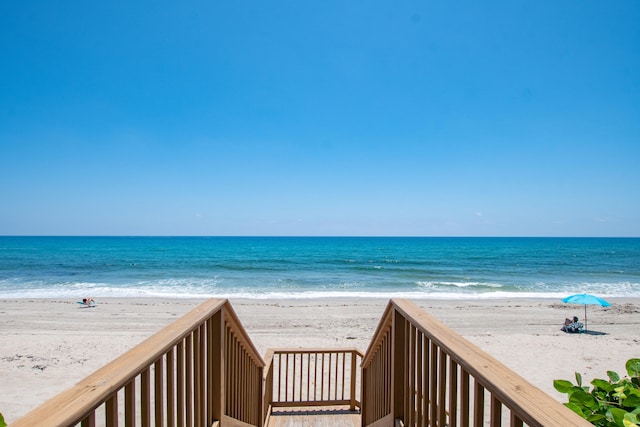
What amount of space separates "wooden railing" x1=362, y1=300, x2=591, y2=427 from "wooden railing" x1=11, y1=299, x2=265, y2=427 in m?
1.19

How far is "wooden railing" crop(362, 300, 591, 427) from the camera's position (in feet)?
3.44

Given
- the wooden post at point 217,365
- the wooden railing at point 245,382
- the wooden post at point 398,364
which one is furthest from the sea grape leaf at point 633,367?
the wooden post at point 217,365

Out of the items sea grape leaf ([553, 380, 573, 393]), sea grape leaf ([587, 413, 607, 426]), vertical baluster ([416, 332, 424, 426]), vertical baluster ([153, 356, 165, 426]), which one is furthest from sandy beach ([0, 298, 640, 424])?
sea grape leaf ([587, 413, 607, 426])

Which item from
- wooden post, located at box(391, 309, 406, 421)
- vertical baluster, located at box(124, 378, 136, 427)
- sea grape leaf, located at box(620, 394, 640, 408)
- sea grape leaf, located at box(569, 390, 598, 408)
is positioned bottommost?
wooden post, located at box(391, 309, 406, 421)

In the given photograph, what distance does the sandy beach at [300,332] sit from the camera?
8.18 m

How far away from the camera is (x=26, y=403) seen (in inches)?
253

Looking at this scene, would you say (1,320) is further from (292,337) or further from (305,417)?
(305,417)

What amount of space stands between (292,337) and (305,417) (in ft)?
21.9

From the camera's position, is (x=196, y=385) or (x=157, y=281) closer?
(x=196, y=385)

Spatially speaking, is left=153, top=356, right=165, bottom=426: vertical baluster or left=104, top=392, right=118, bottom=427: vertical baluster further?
left=153, top=356, right=165, bottom=426: vertical baluster

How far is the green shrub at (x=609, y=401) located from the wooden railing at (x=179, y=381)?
1687mm

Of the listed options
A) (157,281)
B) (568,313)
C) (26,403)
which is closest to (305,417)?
(26,403)

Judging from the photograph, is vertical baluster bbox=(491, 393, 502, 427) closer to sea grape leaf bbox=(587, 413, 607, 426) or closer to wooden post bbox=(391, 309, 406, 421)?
sea grape leaf bbox=(587, 413, 607, 426)

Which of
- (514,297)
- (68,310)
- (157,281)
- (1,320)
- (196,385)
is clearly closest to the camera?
(196,385)
